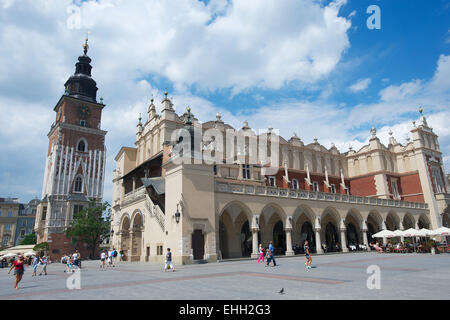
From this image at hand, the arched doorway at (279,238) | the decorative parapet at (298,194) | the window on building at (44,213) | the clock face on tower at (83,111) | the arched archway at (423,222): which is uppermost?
the clock face on tower at (83,111)

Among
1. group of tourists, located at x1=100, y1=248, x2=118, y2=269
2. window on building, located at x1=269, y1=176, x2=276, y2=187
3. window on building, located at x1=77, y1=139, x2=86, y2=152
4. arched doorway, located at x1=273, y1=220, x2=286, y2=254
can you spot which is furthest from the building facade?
arched doorway, located at x1=273, y1=220, x2=286, y2=254

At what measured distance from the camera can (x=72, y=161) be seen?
52094 mm

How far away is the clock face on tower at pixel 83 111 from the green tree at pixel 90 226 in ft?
54.9

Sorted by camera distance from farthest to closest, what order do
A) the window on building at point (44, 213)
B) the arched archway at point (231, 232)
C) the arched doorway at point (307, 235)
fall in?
the window on building at point (44, 213) → the arched doorway at point (307, 235) → the arched archway at point (231, 232)

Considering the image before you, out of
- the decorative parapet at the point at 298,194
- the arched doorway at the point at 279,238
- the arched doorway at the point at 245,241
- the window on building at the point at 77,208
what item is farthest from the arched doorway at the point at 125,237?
the window on building at the point at 77,208

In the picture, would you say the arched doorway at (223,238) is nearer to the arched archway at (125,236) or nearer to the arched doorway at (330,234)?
the arched archway at (125,236)

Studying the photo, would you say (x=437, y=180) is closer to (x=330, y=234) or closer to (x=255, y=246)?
(x=330, y=234)

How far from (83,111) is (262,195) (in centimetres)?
4200

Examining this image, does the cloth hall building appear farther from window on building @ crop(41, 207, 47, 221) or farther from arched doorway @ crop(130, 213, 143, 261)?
window on building @ crop(41, 207, 47, 221)

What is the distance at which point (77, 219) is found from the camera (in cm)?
4522

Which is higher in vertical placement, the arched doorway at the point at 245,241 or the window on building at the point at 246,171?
the window on building at the point at 246,171

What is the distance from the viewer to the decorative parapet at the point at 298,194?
1014 inches
